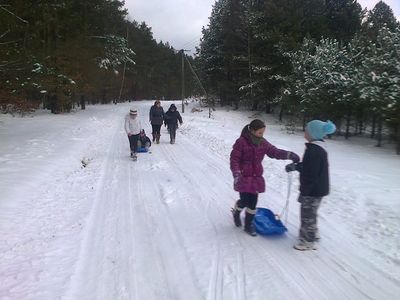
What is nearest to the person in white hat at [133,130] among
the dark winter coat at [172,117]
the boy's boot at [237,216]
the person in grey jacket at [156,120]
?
the person in grey jacket at [156,120]

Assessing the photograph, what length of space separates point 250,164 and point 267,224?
1.00 m

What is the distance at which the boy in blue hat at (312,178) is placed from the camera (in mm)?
5652

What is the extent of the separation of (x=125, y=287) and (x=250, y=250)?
6.39 feet

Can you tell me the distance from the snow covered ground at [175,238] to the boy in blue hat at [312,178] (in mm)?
275

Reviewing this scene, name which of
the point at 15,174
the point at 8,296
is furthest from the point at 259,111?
the point at 8,296

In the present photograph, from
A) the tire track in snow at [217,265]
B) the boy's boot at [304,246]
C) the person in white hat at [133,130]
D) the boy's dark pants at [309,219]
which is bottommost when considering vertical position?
the tire track in snow at [217,265]

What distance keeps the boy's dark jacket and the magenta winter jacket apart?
50 centimetres

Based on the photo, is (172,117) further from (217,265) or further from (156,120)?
(217,265)

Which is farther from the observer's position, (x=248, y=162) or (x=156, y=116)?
(x=156, y=116)

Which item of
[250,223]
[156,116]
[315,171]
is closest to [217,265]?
[250,223]

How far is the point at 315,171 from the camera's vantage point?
5.65 metres

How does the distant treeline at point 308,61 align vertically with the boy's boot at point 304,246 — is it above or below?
above

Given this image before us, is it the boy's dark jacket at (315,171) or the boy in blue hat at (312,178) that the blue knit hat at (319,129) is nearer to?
the boy in blue hat at (312,178)

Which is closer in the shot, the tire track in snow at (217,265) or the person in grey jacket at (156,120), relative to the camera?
the tire track in snow at (217,265)
